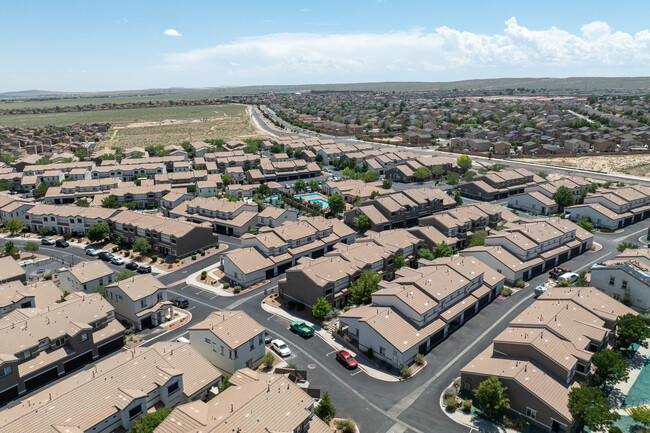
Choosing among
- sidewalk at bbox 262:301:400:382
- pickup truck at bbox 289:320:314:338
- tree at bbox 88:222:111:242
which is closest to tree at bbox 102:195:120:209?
tree at bbox 88:222:111:242

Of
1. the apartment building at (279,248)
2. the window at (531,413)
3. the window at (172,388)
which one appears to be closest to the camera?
the window at (531,413)

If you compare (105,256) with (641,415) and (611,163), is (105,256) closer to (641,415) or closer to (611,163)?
(641,415)

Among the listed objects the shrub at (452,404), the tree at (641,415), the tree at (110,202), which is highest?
the tree at (110,202)

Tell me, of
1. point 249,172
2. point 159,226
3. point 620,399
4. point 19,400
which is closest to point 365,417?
point 620,399

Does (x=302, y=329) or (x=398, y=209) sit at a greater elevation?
(x=398, y=209)

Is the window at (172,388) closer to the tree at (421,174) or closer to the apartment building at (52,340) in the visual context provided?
the apartment building at (52,340)

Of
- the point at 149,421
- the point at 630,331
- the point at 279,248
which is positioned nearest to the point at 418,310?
the point at 630,331

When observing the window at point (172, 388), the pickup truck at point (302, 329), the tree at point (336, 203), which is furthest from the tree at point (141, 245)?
the window at point (172, 388)
